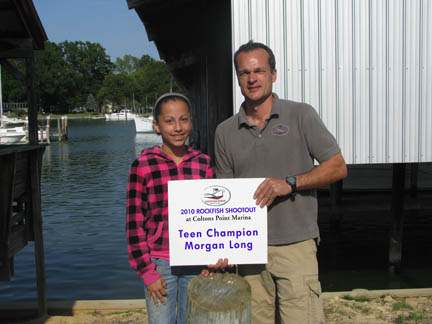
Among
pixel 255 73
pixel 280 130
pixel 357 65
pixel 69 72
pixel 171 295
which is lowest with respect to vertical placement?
pixel 171 295

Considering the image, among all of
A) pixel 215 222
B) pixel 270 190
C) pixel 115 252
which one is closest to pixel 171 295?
pixel 215 222

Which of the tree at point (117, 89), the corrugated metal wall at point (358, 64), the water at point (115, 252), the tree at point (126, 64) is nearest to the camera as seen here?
the corrugated metal wall at point (358, 64)

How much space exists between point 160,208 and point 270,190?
0.69 m

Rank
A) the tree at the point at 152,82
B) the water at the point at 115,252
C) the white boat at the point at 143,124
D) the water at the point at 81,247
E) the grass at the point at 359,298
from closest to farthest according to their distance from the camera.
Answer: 1. the grass at the point at 359,298
2. the water at the point at 81,247
3. the water at the point at 115,252
4. the white boat at the point at 143,124
5. the tree at the point at 152,82

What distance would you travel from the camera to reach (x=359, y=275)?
9.66m

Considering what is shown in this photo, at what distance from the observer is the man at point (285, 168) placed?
289 cm

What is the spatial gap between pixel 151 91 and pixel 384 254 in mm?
153758

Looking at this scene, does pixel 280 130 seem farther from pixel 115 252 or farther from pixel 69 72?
pixel 69 72

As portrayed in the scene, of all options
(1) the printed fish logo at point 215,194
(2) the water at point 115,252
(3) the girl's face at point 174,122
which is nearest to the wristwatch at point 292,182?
(1) the printed fish logo at point 215,194

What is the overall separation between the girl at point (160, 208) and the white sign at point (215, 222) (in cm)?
14

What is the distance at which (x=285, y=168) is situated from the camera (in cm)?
293

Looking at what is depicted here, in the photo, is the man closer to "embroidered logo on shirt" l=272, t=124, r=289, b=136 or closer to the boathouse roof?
"embroidered logo on shirt" l=272, t=124, r=289, b=136

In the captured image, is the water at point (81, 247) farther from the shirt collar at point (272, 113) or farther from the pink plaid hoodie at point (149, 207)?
the shirt collar at point (272, 113)

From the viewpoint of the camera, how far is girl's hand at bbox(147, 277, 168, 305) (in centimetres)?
281
